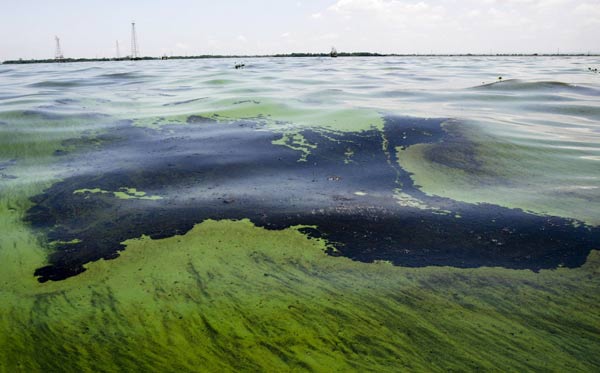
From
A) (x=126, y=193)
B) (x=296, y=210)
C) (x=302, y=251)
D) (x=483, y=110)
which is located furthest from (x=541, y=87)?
(x=126, y=193)

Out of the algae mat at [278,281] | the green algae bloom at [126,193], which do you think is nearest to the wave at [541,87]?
the algae mat at [278,281]

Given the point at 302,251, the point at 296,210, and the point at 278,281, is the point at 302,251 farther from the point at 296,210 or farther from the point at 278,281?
the point at 296,210

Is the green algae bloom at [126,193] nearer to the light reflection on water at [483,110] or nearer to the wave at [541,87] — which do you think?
the light reflection on water at [483,110]

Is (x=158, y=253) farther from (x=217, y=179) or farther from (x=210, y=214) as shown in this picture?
(x=217, y=179)

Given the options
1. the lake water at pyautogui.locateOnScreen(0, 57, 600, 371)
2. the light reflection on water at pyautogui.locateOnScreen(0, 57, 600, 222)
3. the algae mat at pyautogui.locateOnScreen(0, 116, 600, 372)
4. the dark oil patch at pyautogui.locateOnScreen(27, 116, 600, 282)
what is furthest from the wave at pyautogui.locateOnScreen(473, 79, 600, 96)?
the algae mat at pyautogui.locateOnScreen(0, 116, 600, 372)

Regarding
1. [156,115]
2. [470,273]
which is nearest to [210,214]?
[470,273]

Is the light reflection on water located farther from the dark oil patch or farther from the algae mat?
the algae mat

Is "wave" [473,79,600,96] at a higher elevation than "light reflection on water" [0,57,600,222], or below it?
higher
